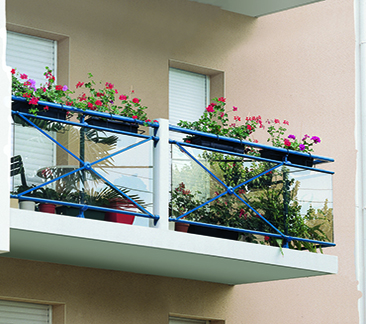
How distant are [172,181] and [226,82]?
3696mm

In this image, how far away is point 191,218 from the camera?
336 inches

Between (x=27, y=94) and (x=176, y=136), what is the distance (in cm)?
386

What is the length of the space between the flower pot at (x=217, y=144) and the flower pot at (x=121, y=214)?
1398 mm

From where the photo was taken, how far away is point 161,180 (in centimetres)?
820

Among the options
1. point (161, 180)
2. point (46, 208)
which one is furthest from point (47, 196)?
point (161, 180)

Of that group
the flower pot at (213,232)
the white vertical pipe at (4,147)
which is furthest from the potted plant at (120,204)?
the white vertical pipe at (4,147)

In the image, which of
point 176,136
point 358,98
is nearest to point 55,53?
point 176,136

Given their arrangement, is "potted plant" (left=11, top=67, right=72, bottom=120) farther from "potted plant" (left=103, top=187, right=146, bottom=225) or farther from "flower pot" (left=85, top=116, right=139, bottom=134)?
"potted plant" (left=103, top=187, right=146, bottom=225)

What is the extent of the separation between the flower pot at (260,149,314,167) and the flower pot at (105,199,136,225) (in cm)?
233

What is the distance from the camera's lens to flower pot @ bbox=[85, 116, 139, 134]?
8.14m

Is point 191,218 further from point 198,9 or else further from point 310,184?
point 198,9

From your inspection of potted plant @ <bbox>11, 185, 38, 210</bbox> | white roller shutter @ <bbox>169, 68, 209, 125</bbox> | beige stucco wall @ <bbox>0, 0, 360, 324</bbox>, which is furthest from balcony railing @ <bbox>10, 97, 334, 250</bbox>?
white roller shutter @ <bbox>169, 68, 209, 125</bbox>

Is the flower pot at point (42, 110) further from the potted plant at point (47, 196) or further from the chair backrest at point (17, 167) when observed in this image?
the potted plant at point (47, 196)

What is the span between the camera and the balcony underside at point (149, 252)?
7406mm
